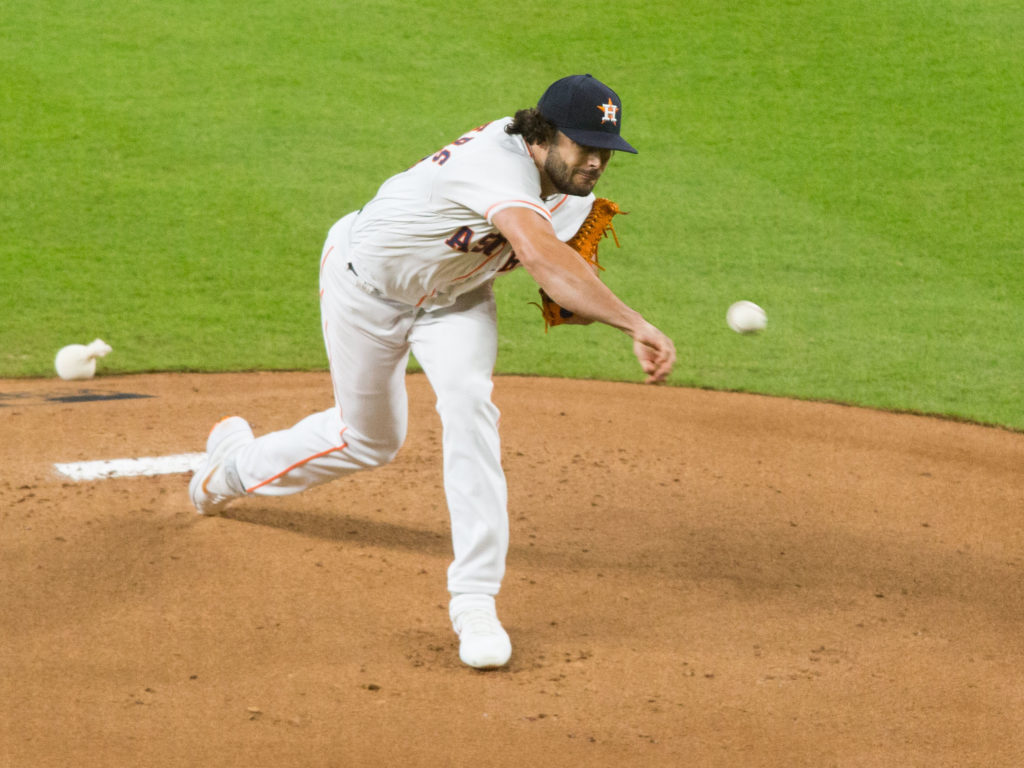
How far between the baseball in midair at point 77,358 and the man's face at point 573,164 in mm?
3261

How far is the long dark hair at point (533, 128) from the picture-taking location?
3613mm

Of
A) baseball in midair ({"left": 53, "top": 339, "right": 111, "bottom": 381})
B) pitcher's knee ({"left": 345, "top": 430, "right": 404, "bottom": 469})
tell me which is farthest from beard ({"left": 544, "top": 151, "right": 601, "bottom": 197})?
baseball in midair ({"left": 53, "top": 339, "right": 111, "bottom": 381})

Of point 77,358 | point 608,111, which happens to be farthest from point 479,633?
point 77,358

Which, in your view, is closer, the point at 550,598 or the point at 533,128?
the point at 533,128

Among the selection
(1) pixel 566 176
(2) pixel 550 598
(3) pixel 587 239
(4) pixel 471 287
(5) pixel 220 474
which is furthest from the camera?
(5) pixel 220 474

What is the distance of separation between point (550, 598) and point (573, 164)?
1468 millimetres

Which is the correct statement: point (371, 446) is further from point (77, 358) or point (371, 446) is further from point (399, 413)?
point (77, 358)

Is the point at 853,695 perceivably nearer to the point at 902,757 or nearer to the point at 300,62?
the point at 902,757

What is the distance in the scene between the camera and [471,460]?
3670 millimetres

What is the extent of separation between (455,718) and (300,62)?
8870mm

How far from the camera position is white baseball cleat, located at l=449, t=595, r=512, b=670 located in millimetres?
3553

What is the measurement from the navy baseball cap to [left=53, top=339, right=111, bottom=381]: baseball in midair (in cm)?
334

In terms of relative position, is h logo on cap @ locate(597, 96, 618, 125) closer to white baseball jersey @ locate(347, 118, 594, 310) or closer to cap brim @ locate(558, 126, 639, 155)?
cap brim @ locate(558, 126, 639, 155)

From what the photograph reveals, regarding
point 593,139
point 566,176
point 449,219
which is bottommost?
point 449,219
